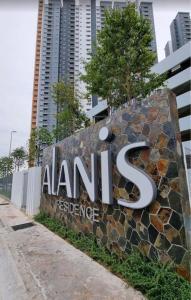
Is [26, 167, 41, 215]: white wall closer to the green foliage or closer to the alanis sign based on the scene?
the alanis sign

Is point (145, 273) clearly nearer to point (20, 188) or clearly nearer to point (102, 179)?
point (102, 179)

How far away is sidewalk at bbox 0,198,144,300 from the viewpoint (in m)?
3.04

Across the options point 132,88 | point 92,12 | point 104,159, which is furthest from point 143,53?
point 92,12

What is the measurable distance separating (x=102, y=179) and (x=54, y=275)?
2.02 metres

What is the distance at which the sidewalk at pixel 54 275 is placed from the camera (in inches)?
120

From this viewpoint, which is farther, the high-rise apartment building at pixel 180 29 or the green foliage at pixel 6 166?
the high-rise apartment building at pixel 180 29

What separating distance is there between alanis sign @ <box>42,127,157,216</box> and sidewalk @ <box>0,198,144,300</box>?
115 centimetres

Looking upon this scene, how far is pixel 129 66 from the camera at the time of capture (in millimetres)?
8805

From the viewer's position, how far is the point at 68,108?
13.8 meters

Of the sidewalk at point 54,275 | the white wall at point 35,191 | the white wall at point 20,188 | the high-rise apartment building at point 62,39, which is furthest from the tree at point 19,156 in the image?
the high-rise apartment building at point 62,39

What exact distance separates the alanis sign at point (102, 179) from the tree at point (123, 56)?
4.03 meters

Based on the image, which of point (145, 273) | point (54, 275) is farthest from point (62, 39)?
point (145, 273)

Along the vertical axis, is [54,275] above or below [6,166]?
below

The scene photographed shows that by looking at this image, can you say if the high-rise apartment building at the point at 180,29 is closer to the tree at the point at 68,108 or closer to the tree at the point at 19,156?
the tree at the point at 19,156
